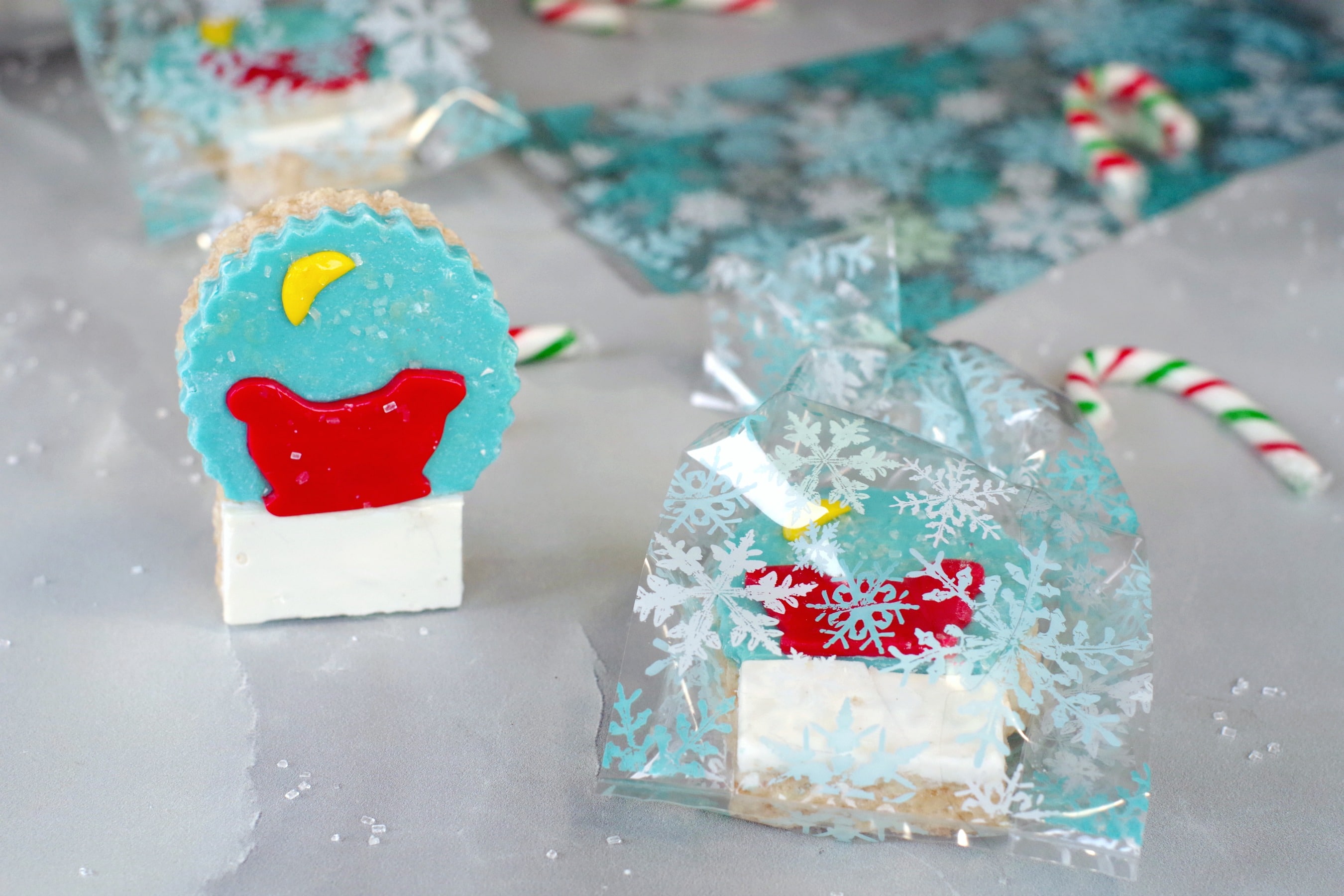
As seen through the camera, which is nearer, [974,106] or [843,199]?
[843,199]

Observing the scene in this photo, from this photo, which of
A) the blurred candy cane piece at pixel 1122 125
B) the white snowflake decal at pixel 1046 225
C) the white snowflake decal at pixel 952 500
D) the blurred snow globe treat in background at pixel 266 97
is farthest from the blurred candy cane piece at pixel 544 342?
the blurred candy cane piece at pixel 1122 125

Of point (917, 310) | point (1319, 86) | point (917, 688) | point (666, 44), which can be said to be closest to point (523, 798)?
point (917, 688)

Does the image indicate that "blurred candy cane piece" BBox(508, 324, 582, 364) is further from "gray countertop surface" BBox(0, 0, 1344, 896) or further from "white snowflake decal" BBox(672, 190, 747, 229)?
"white snowflake decal" BBox(672, 190, 747, 229)

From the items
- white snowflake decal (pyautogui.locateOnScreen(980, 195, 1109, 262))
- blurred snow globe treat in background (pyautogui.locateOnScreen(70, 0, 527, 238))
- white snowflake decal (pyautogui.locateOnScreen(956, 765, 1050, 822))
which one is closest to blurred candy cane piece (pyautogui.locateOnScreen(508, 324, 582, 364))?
blurred snow globe treat in background (pyautogui.locateOnScreen(70, 0, 527, 238))

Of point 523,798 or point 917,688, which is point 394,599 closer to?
point 523,798

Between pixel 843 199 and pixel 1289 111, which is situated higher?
pixel 1289 111

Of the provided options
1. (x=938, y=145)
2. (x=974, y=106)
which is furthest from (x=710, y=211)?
(x=974, y=106)

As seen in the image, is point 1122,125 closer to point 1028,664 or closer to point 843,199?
point 843,199
